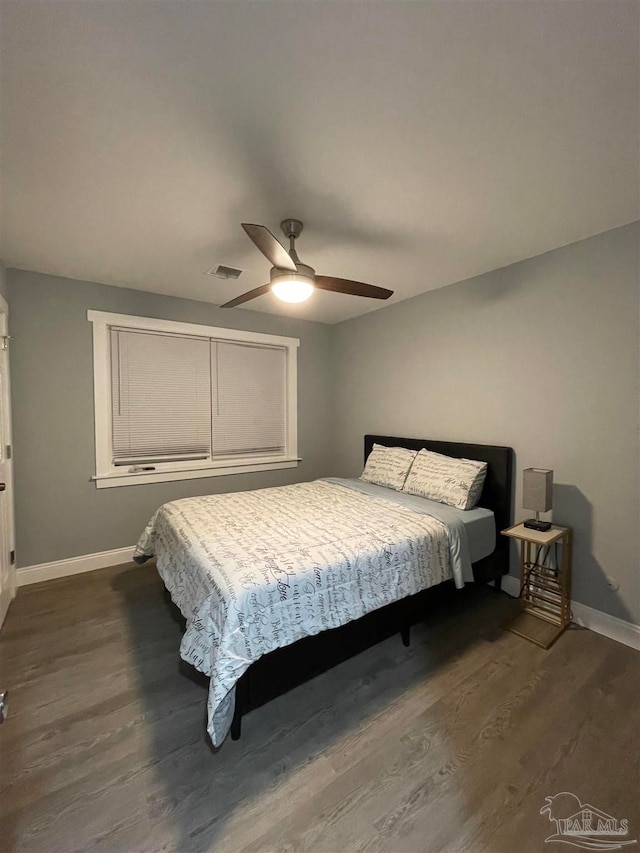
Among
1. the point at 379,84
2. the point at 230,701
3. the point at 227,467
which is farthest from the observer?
the point at 227,467

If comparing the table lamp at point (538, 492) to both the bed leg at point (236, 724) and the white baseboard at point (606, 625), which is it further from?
the bed leg at point (236, 724)

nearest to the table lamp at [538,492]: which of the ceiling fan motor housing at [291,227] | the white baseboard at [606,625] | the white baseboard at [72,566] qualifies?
the white baseboard at [606,625]

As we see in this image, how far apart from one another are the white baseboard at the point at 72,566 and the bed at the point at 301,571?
0.63 metres

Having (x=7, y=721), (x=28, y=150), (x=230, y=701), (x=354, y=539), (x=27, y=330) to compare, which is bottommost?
(x=7, y=721)

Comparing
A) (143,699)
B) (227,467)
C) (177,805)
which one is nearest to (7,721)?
(143,699)

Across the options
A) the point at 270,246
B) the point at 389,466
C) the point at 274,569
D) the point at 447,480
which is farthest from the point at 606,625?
the point at 270,246

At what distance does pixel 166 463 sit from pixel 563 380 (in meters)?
Answer: 3.57

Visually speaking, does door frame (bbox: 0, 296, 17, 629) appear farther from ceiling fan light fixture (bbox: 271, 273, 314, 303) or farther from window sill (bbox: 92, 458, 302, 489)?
ceiling fan light fixture (bbox: 271, 273, 314, 303)

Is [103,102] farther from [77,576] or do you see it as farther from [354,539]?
[77,576]

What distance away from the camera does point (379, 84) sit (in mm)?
1287

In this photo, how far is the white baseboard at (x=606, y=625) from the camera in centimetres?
224

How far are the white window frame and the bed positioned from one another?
87 cm

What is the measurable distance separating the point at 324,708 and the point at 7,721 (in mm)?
1515

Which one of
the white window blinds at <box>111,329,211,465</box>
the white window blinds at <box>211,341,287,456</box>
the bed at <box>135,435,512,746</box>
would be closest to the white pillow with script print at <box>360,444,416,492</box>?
the bed at <box>135,435,512,746</box>
